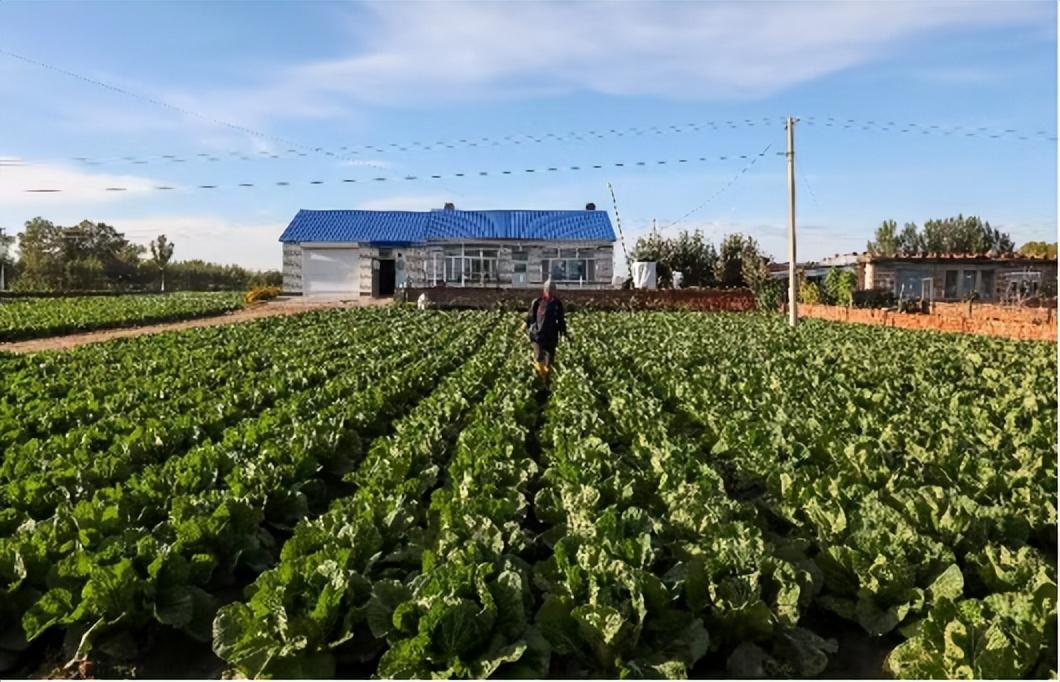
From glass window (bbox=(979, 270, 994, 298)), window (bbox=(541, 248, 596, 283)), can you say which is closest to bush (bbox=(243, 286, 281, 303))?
window (bbox=(541, 248, 596, 283))

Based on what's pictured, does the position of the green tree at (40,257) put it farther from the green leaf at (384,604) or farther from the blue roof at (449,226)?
the green leaf at (384,604)

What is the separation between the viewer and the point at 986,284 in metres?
42.3

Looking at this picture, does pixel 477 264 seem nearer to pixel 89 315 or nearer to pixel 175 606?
pixel 89 315

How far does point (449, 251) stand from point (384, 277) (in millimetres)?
4514

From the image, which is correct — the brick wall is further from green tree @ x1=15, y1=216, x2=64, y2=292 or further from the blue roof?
green tree @ x1=15, y1=216, x2=64, y2=292

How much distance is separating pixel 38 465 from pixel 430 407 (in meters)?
4.35

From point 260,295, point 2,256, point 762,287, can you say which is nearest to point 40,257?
point 2,256

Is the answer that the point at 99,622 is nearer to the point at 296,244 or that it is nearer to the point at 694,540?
the point at 694,540

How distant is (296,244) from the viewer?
50000 mm

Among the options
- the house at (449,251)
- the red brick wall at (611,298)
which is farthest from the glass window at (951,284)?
the house at (449,251)

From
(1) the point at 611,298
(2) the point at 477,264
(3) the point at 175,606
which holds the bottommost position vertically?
(3) the point at 175,606

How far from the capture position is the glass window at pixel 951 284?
4206 centimetres

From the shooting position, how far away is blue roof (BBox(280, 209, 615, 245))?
160 feet

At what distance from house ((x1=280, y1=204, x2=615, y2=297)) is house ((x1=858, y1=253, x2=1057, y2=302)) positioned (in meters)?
14.5
